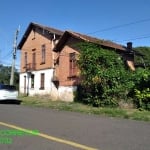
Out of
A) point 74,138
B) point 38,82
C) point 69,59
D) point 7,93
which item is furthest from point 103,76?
point 38,82

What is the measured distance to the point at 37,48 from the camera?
Result: 41.0 meters

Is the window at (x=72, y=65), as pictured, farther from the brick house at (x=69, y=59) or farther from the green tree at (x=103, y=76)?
the green tree at (x=103, y=76)

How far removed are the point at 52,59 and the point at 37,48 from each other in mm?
3809

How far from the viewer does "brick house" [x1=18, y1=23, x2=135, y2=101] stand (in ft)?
108

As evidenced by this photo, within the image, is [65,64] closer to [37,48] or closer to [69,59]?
[69,59]

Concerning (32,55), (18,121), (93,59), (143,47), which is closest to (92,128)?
(18,121)

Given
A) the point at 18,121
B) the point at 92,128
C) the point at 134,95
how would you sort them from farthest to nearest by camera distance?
the point at 134,95
the point at 18,121
the point at 92,128

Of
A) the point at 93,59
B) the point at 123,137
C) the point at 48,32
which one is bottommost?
the point at 123,137

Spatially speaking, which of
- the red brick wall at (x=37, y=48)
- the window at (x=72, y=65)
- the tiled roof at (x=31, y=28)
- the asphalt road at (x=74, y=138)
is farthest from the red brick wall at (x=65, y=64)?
the asphalt road at (x=74, y=138)

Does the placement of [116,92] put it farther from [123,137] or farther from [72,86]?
[123,137]

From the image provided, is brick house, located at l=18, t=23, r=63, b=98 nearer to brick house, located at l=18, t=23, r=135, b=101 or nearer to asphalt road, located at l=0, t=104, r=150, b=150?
brick house, located at l=18, t=23, r=135, b=101

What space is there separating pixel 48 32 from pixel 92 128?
27.0 metres

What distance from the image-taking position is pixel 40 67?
39969mm

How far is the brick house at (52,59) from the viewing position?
32875 millimetres
